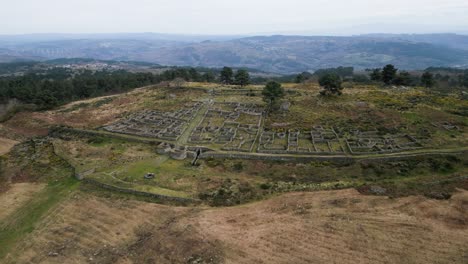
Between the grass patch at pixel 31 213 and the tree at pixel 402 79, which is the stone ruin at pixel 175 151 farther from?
the tree at pixel 402 79

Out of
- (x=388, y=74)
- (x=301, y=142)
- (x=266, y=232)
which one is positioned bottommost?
(x=266, y=232)

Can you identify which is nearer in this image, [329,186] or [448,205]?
[448,205]

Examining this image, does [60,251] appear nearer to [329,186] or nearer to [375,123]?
[329,186]

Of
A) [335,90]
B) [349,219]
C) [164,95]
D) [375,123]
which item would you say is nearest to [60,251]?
[349,219]

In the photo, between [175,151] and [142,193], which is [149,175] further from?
[175,151]

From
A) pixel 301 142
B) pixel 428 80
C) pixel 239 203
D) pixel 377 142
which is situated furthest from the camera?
pixel 428 80

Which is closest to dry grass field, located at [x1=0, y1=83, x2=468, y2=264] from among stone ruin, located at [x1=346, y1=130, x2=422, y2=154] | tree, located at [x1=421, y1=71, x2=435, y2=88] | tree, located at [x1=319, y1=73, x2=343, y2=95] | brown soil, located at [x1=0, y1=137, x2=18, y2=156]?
brown soil, located at [x1=0, y1=137, x2=18, y2=156]

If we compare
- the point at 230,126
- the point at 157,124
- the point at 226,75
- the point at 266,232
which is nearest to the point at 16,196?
the point at 157,124
